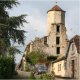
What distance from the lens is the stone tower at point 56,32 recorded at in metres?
96.8

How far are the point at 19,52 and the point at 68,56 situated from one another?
20.4m

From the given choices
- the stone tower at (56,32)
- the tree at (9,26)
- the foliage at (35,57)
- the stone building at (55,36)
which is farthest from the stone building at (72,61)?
the stone tower at (56,32)

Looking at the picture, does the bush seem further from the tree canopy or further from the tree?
the tree canopy

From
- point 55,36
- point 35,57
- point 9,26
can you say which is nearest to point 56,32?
point 55,36

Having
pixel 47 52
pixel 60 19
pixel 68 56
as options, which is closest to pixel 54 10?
pixel 60 19

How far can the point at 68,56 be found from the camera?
58.8 meters

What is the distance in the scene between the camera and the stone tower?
9678cm

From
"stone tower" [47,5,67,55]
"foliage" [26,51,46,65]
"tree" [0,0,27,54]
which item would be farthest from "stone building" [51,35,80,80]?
"stone tower" [47,5,67,55]

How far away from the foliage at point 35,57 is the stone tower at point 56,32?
5606 millimetres

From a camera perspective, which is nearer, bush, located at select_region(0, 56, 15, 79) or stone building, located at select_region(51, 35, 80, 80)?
bush, located at select_region(0, 56, 15, 79)

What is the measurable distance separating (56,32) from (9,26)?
190 ft

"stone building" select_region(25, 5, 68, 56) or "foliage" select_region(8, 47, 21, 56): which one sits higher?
"stone building" select_region(25, 5, 68, 56)

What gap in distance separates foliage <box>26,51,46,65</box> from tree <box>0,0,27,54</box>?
144 ft

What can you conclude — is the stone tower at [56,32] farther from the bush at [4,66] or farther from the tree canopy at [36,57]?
the bush at [4,66]
